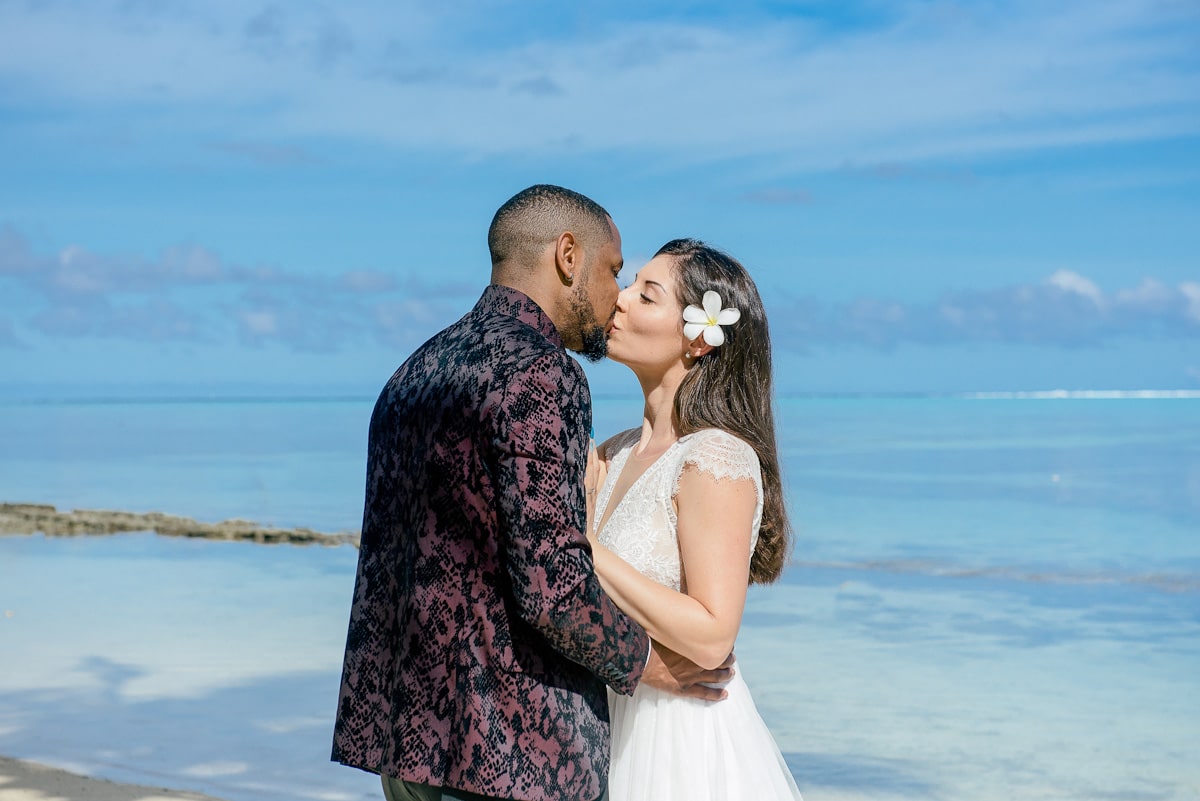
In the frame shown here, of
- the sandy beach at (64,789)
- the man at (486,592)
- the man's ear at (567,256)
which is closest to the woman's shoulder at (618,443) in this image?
the man's ear at (567,256)

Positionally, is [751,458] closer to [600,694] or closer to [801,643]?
[600,694]

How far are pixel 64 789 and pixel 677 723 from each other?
3687 millimetres

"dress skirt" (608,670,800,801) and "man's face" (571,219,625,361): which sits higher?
"man's face" (571,219,625,361)

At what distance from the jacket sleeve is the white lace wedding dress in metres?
0.74

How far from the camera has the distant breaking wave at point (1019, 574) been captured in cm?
1352

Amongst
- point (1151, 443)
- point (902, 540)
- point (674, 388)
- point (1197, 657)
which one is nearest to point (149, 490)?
point (902, 540)

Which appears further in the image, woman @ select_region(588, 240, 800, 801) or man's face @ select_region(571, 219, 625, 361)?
woman @ select_region(588, 240, 800, 801)

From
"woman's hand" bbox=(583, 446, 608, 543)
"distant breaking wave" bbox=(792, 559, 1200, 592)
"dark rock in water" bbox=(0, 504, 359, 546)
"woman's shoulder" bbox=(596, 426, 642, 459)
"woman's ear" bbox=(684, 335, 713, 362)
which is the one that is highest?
"dark rock in water" bbox=(0, 504, 359, 546)

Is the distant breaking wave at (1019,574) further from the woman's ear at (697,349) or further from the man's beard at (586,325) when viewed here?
the man's beard at (586,325)

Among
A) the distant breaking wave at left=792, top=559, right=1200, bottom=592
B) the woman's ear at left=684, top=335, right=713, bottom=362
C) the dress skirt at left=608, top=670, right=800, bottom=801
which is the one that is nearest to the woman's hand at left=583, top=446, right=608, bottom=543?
the woman's ear at left=684, top=335, right=713, bottom=362

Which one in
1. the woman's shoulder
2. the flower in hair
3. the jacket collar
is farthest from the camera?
the woman's shoulder

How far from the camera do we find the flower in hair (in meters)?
3.23

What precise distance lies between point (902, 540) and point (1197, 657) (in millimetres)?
6533

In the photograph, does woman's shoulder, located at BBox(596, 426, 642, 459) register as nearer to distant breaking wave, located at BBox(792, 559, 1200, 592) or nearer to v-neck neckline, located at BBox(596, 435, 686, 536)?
v-neck neckline, located at BBox(596, 435, 686, 536)
